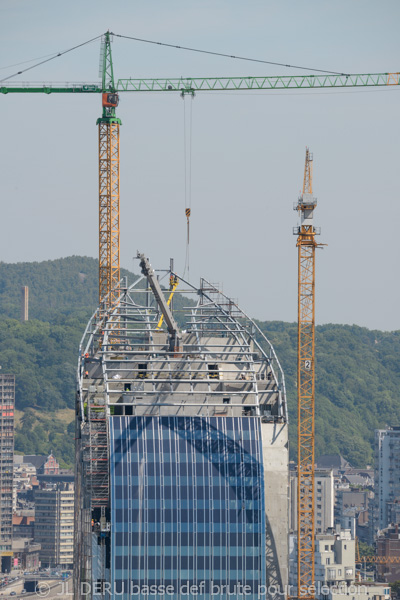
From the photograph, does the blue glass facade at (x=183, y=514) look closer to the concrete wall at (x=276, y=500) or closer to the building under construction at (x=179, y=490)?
the building under construction at (x=179, y=490)

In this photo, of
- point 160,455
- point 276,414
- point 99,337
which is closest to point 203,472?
point 160,455

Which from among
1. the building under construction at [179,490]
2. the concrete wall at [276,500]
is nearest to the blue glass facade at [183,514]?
the building under construction at [179,490]

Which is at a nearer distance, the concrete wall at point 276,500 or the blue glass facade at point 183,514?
the blue glass facade at point 183,514

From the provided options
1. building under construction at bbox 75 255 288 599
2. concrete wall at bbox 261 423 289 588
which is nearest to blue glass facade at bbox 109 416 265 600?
building under construction at bbox 75 255 288 599

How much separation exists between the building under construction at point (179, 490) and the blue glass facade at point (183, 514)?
98mm

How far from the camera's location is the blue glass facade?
164 metres

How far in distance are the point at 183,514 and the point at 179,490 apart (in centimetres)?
239

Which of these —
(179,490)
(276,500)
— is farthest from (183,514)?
(276,500)

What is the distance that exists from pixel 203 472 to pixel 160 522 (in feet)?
21.7

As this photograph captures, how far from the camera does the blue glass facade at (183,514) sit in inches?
6462

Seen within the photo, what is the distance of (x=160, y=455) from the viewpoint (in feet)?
550

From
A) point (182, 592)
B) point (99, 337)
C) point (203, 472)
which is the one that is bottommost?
point (182, 592)

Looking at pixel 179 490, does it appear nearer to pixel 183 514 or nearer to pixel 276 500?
pixel 183 514

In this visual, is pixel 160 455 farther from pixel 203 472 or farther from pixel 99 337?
pixel 99 337
